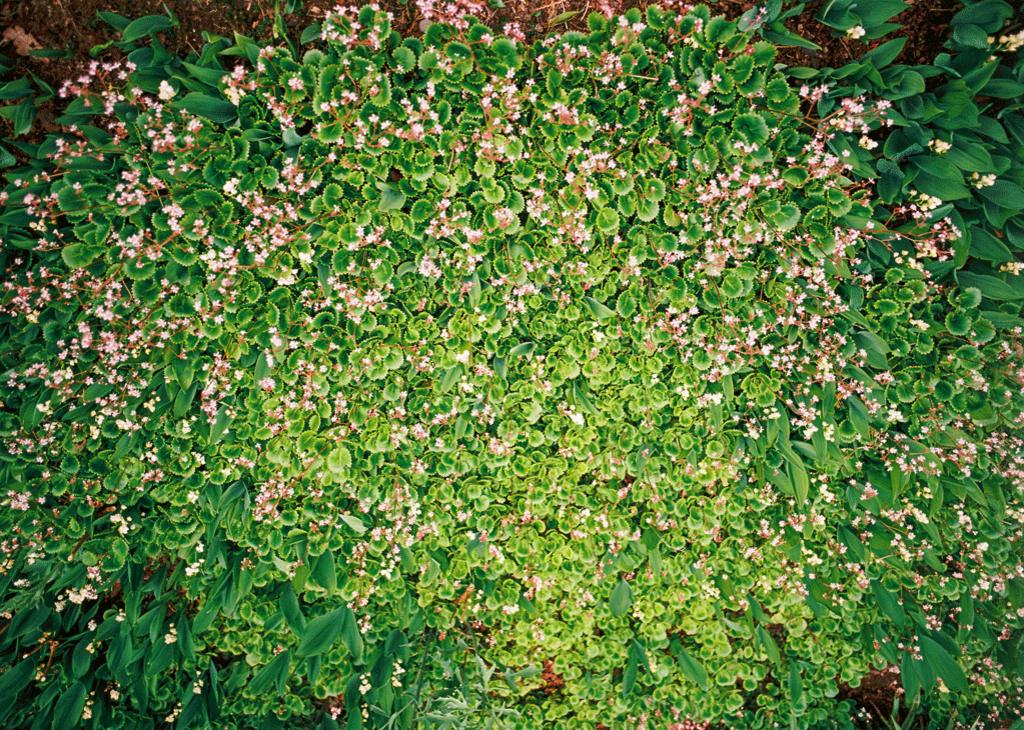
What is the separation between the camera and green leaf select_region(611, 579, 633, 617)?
10.1 ft

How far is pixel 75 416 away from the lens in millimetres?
2730

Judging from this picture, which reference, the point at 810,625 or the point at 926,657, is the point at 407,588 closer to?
the point at 810,625

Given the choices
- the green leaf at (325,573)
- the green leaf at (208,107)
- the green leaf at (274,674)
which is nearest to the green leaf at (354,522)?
the green leaf at (325,573)

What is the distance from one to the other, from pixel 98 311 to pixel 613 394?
8.52 feet

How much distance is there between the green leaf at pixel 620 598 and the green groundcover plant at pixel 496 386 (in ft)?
0.06

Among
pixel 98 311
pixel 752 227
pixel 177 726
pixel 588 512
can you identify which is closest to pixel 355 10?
pixel 98 311

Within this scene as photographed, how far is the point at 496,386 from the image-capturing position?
2768mm

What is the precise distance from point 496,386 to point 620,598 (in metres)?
1.44

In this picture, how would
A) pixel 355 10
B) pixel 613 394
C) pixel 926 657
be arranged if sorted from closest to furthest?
pixel 355 10 → pixel 613 394 → pixel 926 657

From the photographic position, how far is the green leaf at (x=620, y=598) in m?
3.06

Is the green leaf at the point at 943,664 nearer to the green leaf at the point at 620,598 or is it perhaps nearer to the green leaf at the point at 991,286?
the green leaf at the point at 620,598

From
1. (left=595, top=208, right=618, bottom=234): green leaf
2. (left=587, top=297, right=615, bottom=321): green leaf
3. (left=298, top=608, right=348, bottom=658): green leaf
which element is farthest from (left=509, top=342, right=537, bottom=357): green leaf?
(left=298, top=608, right=348, bottom=658): green leaf

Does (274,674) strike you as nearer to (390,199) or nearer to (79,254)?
(79,254)

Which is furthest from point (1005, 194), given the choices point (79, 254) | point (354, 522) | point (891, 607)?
point (79, 254)
